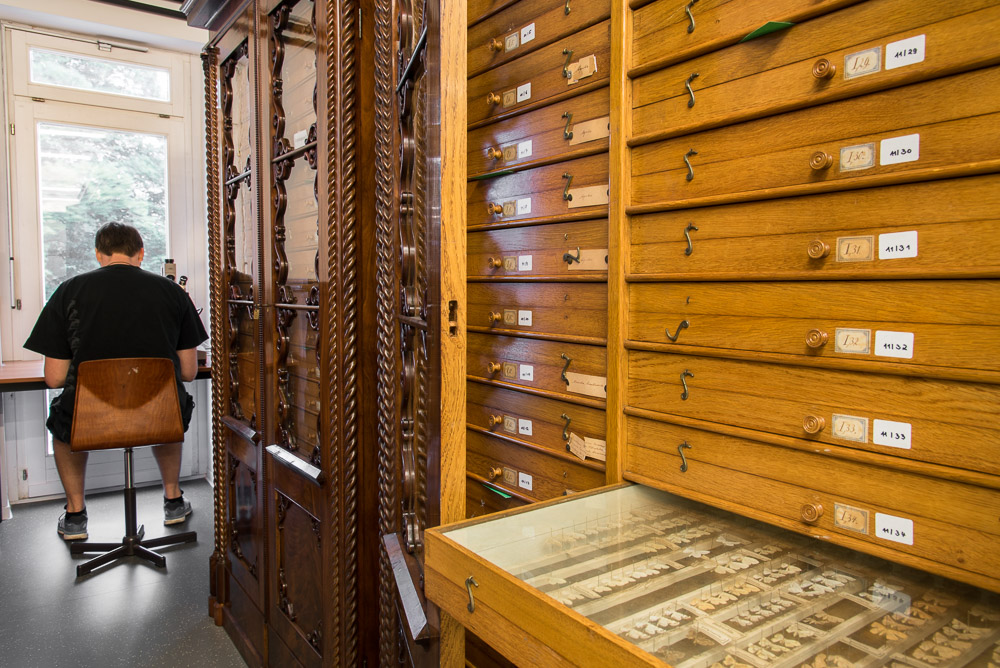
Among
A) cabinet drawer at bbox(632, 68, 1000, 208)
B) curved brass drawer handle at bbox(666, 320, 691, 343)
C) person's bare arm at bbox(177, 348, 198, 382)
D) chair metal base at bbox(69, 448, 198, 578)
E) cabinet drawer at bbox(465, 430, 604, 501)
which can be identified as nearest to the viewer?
cabinet drawer at bbox(632, 68, 1000, 208)

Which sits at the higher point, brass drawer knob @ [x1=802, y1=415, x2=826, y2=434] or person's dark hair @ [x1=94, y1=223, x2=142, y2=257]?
person's dark hair @ [x1=94, y1=223, x2=142, y2=257]

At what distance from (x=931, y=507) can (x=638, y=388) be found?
0.60 m

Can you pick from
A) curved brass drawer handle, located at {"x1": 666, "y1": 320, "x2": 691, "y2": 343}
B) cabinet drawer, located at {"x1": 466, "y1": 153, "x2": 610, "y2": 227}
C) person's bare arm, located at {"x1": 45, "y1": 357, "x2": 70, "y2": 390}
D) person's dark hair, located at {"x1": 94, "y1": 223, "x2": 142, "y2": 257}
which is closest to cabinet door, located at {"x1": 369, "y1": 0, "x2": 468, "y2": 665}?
cabinet drawer, located at {"x1": 466, "y1": 153, "x2": 610, "y2": 227}

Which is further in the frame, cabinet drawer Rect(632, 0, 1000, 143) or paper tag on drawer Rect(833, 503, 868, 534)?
paper tag on drawer Rect(833, 503, 868, 534)

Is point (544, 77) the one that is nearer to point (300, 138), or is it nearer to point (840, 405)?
point (300, 138)

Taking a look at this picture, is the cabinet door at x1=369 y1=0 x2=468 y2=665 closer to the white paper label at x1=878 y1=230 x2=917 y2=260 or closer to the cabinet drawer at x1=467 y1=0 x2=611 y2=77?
the cabinet drawer at x1=467 y1=0 x2=611 y2=77

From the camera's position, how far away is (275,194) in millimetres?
2469

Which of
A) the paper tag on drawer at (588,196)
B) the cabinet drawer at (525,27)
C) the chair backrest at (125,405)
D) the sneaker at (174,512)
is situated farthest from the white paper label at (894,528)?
the sneaker at (174,512)

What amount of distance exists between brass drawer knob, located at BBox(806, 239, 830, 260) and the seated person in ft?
10.9

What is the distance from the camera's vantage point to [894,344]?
1044mm

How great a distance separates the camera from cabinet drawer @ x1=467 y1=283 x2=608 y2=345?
162cm

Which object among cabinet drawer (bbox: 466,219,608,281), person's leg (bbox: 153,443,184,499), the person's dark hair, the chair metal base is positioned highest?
the person's dark hair

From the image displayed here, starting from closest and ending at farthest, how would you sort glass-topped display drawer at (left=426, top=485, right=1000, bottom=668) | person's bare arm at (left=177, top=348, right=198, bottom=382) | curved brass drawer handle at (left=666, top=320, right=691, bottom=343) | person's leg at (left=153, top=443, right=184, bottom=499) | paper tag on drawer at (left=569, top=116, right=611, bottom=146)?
glass-topped display drawer at (left=426, top=485, right=1000, bottom=668)
curved brass drawer handle at (left=666, top=320, right=691, bottom=343)
paper tag on drawer at (left=569, top=116, right=611, bottom=146)
person's bare arm at (left=177, top=348, right=198, bottom=382)
person's leg at (left=153, top=443, right=184, bottom=499)

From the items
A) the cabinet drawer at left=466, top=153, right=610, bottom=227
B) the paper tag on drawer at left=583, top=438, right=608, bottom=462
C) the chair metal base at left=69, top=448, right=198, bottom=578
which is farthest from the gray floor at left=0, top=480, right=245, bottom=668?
the cabinet drawer at left=466, top=153, right=610, bottom=227
